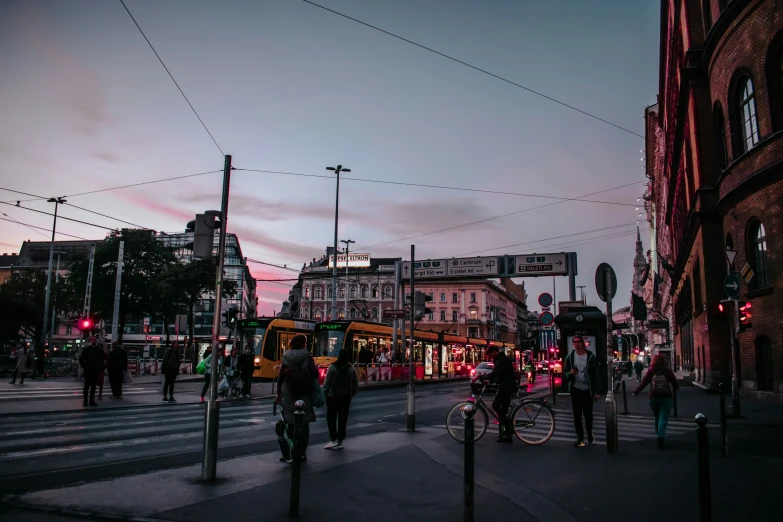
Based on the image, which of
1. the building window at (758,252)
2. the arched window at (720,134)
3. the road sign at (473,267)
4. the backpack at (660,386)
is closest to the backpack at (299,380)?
the backpack at (660,386)

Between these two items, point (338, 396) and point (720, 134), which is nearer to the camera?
point (338, 396)

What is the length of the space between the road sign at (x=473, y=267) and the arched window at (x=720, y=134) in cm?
1382

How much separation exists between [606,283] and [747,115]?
14791 millimetres

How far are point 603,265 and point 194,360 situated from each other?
1330 inches

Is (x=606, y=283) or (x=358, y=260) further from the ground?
(x=358, y=260)

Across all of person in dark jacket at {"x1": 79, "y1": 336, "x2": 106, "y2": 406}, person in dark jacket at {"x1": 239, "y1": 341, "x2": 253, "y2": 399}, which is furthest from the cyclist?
person in dark jacket at {"x1": 239, "y1": 341, "x2": 253, "y2": 399}

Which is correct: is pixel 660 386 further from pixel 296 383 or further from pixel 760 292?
pixel 760 292

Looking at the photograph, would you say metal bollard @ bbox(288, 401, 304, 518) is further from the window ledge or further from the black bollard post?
the window ledge

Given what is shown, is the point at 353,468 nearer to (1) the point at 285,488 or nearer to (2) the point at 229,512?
(1) the point at 285,488

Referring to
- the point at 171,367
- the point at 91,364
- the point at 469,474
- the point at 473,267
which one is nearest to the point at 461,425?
the point at 469,474

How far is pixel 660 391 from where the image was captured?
419 inches

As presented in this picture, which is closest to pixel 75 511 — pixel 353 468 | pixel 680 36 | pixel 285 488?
pixel 285 488

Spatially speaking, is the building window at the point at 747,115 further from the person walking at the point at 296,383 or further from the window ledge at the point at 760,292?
the person walking at the point at 296,383

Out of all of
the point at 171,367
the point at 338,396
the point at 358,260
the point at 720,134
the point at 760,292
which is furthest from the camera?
the point at 358,260
